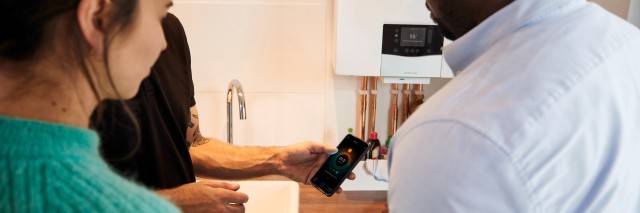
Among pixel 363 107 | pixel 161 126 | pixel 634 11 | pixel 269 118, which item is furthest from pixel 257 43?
pixel 634 11

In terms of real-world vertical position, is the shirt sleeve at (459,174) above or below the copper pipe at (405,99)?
above

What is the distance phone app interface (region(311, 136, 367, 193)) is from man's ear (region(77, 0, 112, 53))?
2.34 ft

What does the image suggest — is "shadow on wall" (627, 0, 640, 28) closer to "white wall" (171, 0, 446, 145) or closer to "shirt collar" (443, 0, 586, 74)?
"white wall" (171, 0, 446, 145)

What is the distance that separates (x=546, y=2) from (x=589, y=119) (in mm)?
145

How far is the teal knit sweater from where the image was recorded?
13.5 inches

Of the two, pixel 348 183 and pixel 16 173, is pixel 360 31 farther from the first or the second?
pixel 16 173

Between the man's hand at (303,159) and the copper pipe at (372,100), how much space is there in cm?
46

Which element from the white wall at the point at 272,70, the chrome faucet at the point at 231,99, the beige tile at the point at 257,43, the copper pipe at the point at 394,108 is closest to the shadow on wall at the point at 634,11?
the white wall at the point at 272,70

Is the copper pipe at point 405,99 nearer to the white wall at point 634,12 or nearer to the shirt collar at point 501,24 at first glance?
Result: the white wall at point 634,12

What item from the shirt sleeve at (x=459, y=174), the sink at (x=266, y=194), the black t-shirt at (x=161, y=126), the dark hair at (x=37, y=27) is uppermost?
the dark hair at (x=37, y=27)

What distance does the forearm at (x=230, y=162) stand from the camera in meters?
1.07

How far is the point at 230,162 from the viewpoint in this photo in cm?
108

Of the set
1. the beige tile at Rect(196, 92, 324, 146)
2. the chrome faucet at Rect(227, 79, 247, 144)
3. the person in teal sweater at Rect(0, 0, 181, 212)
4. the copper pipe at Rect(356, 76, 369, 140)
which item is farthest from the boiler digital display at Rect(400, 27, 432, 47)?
the person in teal sweater at Rect(0, 0, 181, 212)

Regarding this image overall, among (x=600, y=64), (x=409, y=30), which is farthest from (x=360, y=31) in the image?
(x=600, y=64)
